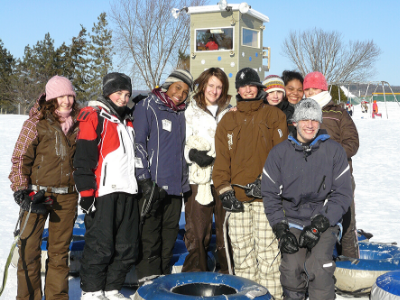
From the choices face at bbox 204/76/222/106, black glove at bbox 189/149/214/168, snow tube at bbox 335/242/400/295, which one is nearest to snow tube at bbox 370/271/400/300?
snow tube at bbox 335/242/400/295

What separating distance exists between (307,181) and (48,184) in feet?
6.14

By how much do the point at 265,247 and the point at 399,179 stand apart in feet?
24.9

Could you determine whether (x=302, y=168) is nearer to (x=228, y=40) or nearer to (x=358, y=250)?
(x=358, y=250)

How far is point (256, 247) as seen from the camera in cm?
319

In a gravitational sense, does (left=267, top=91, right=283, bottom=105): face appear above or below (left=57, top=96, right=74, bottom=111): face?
above

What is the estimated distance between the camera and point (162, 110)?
3.43 meters

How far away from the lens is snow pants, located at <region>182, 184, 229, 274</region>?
3.57m

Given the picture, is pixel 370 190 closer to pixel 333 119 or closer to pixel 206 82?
pixel 333 119

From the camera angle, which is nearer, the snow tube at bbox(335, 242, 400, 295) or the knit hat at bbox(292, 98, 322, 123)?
the knit hat at bbox(292, 98, 322, 123)

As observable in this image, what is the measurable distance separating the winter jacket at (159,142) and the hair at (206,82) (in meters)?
0.29

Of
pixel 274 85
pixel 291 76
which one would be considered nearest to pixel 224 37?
pixel 291 76

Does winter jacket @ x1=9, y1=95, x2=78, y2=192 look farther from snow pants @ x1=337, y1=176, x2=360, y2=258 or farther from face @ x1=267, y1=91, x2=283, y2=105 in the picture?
snow pants @ x1=337, y1=176, x2=360, y2=258

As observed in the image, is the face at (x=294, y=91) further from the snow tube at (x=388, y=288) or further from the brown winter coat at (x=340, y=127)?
the snow tube at (x=388, y=288)

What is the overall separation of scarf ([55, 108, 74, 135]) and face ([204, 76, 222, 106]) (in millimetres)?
1169
